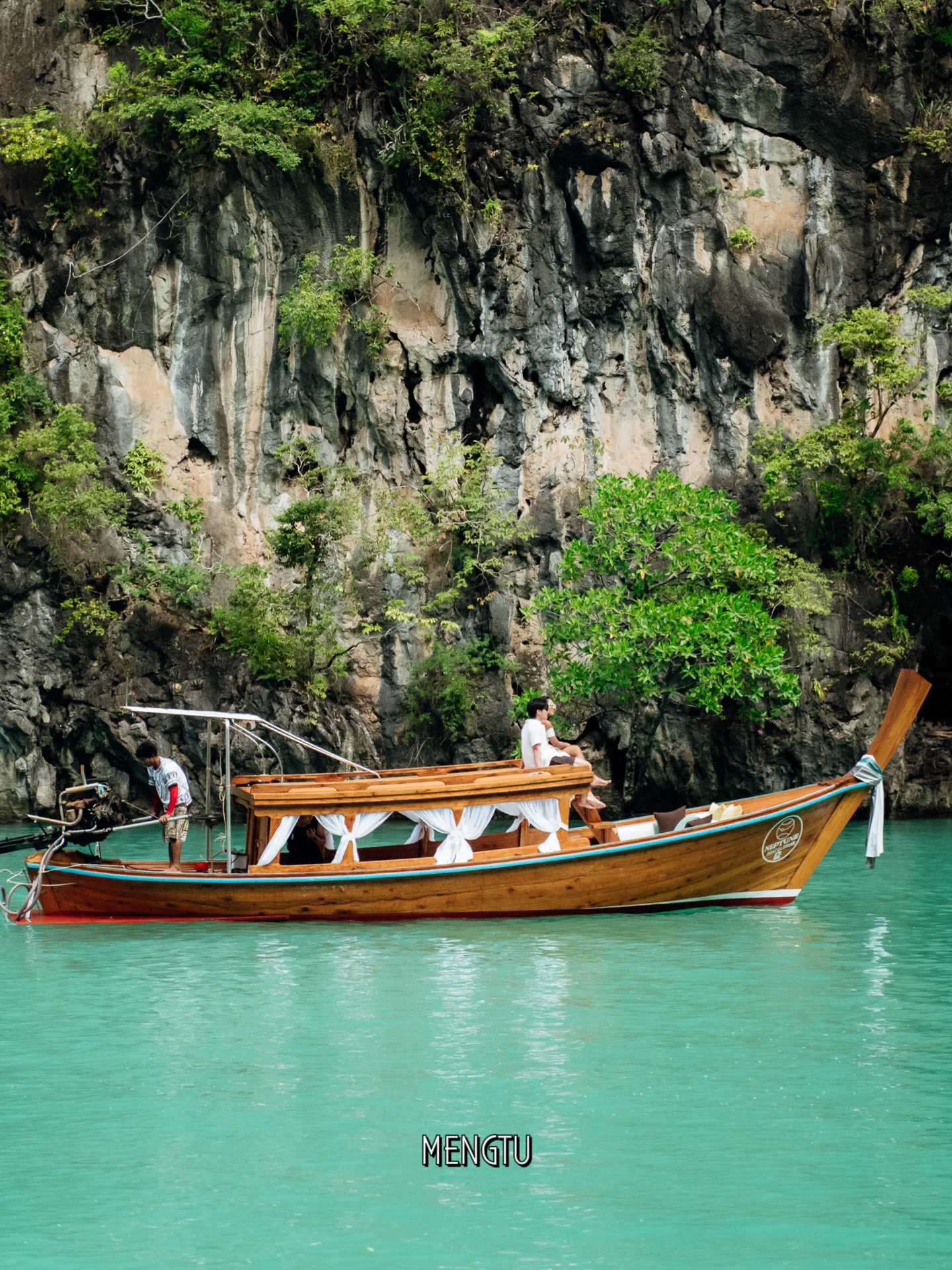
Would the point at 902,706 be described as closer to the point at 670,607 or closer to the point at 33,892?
the point at 670,607

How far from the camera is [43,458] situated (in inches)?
1098

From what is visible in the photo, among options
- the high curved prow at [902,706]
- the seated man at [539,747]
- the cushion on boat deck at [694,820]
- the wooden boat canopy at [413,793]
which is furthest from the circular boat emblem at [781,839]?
the wooden boat canopy at [413,793]

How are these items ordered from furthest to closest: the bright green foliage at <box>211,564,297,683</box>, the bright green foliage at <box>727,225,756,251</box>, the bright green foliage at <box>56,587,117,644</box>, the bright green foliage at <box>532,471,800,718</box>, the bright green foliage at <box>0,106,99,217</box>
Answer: the bright green foliage at <box>0,106,99,217</box> → the bright green foliage at <box>727,225,756,251</box> → the bright green foliage at <box>56,587,117,644</box> → the bright green foliage at <box>211,564,297,683</box> → the bright green foliage at <box>532,471,800,718</box>

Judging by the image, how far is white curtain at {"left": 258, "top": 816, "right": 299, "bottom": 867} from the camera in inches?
638

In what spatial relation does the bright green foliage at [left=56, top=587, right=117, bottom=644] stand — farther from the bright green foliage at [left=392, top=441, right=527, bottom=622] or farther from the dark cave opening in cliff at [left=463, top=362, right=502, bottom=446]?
the dark cave opening in cliff at [left=463, top=362, right=502, bottom=446]

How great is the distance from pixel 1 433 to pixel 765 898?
1760 cm

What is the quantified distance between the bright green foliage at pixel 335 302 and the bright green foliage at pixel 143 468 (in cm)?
329

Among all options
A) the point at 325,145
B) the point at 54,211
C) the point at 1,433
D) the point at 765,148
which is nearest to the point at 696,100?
the point at 765,148

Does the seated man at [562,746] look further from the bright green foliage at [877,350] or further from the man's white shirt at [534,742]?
the bright green foliage at [877,350]

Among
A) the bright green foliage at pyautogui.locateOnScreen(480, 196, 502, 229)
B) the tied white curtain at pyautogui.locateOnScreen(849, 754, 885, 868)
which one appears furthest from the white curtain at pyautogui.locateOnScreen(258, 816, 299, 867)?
the bright green foliage at pyautogui.locateOnScreen(480, 196, 502, 229)

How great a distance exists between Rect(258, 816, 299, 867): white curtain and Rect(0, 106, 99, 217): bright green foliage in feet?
57.2

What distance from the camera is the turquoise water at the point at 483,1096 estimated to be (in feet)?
25.5

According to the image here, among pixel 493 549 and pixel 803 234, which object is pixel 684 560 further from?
pixel 803 234

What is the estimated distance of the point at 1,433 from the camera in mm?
28062
